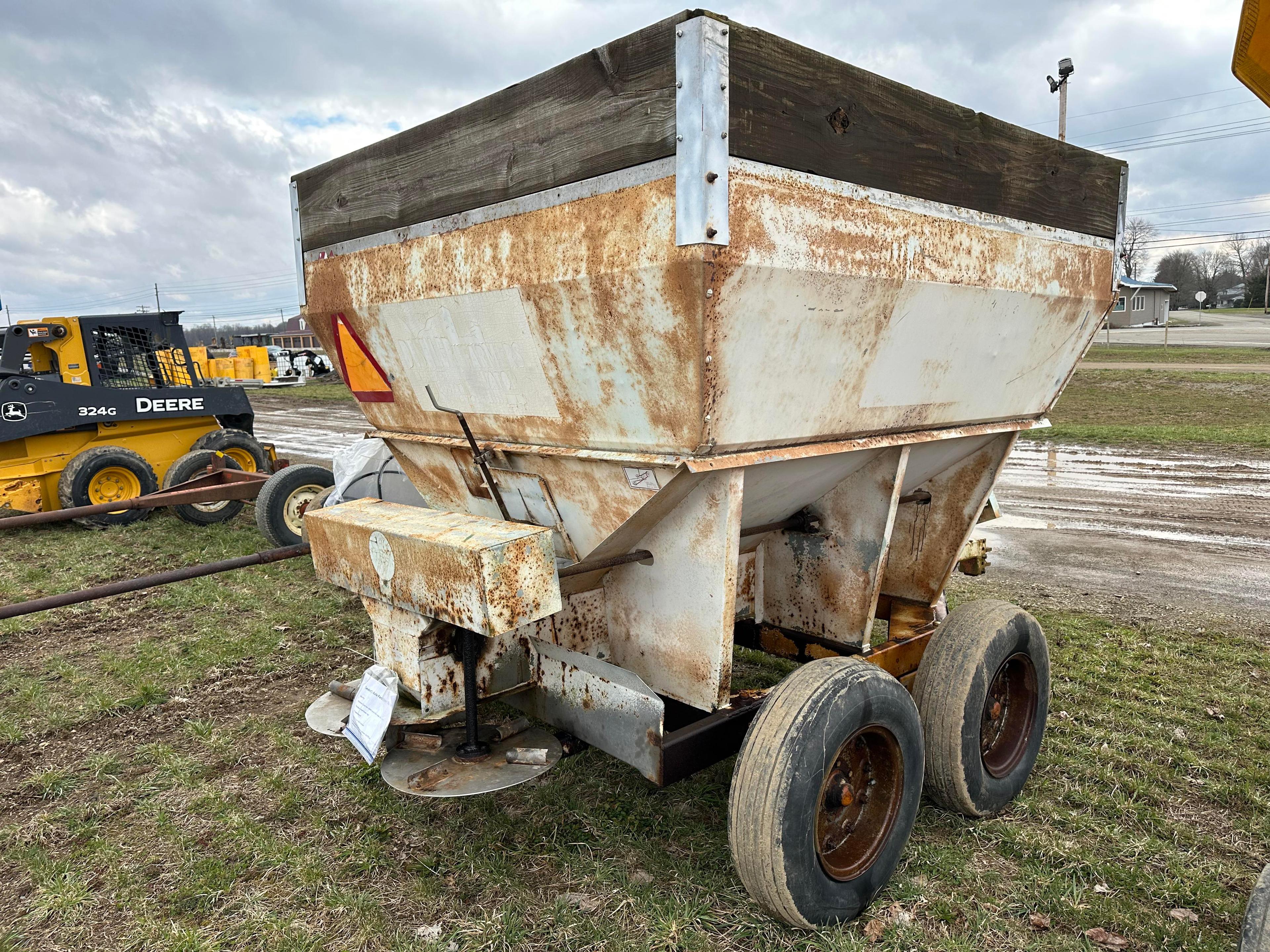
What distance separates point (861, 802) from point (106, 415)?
30.7 feet

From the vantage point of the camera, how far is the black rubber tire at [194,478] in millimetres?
8961

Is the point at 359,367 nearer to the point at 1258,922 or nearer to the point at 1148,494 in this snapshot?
the point at 1258,922

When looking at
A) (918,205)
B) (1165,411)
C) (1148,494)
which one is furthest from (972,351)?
(1165,411)

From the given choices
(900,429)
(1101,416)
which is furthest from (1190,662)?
(1101,416)

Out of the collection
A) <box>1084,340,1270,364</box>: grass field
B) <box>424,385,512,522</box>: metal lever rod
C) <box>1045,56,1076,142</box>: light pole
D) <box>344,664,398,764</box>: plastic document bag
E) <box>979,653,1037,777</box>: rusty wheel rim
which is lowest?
<box>979,653,1037,777</box>: rusty wheel rim

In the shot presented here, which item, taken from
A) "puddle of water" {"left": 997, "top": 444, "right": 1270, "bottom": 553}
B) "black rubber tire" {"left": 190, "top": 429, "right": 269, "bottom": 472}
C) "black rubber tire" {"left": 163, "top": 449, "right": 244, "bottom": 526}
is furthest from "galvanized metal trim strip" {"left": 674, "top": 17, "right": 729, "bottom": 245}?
"black rubber tire" {"left": 190, "top": 429, "right": 269, "bottom": 472}

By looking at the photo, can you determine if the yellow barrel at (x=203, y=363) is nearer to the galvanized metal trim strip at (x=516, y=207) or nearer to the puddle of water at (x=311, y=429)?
the puddle of water at (x=311, y=429)

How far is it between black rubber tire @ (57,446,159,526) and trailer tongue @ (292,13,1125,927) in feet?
21.6

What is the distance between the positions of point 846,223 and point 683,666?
1613 millimetres

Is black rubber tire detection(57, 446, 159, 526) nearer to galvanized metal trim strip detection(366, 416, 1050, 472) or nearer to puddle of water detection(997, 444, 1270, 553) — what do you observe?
galvanized metal trim strip detection(366, 416, 1050, 472)

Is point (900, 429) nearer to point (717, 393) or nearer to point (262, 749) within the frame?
point (717, 393)

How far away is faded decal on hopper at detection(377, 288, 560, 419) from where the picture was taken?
2756 mm

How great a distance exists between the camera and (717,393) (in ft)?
7.64

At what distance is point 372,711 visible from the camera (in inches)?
115
